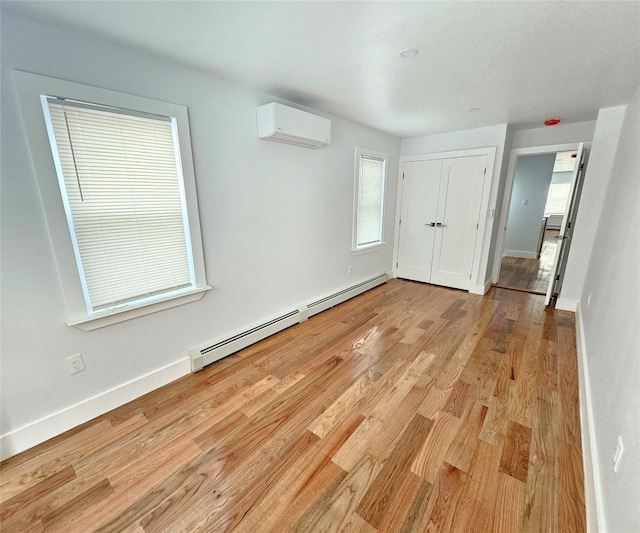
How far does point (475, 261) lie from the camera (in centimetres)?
398

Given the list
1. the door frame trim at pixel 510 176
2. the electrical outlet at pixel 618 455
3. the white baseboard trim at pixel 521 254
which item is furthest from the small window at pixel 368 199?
the white baseboard trim at pixel 521 254

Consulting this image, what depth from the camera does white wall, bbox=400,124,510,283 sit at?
357cm

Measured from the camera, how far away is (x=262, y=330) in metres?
2.70

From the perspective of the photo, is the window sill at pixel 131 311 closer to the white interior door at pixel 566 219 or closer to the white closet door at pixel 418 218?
the white closet door at pixel 418 218

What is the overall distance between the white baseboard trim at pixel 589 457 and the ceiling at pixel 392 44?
7.09 feet

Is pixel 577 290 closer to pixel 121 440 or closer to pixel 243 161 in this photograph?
pixel 243 161

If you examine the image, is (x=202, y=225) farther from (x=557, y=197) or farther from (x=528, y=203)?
(x=557, y=197)

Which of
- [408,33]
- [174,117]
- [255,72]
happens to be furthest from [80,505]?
[408,33]

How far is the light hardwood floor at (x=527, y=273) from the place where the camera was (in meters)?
4.36

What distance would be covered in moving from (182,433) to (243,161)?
2074mm

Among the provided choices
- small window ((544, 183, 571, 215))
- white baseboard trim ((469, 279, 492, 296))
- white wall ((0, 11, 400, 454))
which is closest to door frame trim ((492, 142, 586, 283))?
white baseboard trim ((469, 279, 492, 296))

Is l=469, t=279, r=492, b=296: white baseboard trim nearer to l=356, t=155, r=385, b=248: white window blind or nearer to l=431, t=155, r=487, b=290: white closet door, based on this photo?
l=431, t=155, r=487, b=290: white closet door

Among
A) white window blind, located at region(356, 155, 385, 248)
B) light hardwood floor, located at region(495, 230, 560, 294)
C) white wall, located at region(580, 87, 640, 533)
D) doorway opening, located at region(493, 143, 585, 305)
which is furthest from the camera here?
light hardwood floor, located at region(495, 230, 560, 294)

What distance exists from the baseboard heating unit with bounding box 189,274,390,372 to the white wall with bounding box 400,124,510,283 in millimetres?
1936
